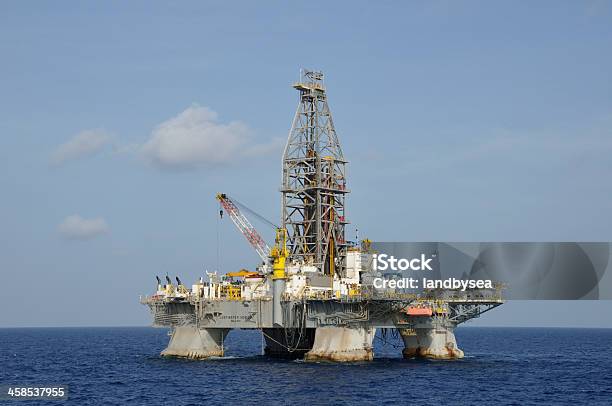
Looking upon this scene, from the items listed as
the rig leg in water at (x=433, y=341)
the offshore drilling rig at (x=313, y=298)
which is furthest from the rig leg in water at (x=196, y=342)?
the rig leg in water at (x=433, y=341)

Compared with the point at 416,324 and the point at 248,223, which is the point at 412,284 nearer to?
the point at 416,324

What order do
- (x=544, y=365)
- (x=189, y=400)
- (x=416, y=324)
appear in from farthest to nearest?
(x=544, y=365) < (x=416, y=324) < (x=189, y=400)

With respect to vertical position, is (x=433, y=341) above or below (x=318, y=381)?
above

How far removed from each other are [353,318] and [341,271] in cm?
1601

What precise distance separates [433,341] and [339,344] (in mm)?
13793

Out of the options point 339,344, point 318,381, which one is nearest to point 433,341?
point 339,344

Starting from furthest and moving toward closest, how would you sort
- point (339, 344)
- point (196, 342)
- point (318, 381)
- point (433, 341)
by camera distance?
point (433, 341) < point (196, 342) < point (339, 344) < point (318, 381)

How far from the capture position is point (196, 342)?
3538 inches

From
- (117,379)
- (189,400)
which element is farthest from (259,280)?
(189,400)

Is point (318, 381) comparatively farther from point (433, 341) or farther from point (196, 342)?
point (433, 341)

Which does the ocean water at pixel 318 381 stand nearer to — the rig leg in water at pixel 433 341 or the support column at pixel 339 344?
the support column at pixel 339 344

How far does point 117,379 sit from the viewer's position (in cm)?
7875

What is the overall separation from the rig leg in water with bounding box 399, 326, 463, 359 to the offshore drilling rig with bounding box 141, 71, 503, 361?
4.1 inches

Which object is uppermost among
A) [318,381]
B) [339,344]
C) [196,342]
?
[196,342]
